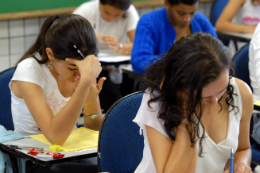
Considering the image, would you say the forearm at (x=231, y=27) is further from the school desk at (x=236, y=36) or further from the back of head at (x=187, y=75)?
the back of head at (x=187, y=75)

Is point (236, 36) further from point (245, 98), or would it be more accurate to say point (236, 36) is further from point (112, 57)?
point (245, 98)

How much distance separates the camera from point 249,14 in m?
3.71

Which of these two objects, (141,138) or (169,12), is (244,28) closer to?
(169,12)

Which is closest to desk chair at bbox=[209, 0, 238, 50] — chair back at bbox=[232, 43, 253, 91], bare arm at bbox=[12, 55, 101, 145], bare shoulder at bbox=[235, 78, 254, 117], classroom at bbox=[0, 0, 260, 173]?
classroom at bbox=[0, 0, 260, 173]

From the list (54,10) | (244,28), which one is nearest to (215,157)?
(244,28)

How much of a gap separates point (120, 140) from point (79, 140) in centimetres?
27

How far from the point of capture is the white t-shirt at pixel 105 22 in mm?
3348

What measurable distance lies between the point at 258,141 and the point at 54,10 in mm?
2512

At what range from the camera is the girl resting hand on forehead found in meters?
1.62

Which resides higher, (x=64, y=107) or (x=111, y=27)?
(x=64, y=107)

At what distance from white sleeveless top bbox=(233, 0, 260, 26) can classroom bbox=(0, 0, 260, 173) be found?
1277mm

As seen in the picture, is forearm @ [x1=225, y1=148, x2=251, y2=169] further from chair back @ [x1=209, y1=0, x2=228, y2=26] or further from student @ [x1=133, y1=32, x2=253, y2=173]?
chair back @ [x1=209, y1=0, x2=228, y2=26]

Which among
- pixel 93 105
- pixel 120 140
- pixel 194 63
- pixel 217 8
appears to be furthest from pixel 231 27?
pixel 194 63

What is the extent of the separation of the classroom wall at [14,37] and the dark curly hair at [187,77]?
2.62m
